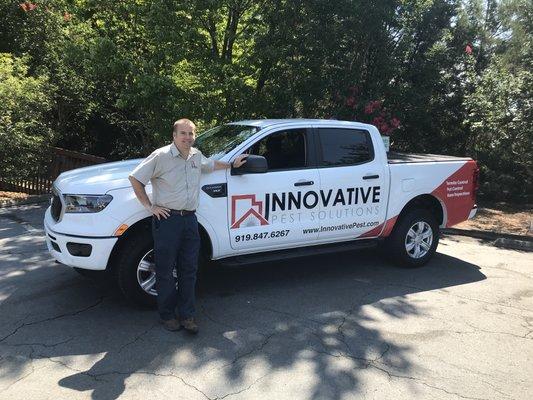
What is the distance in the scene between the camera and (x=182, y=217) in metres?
4.34

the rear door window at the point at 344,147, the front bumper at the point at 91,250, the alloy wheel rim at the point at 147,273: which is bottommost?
the alloy wheel rim at the point at 147,273

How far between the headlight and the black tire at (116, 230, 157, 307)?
403 mm

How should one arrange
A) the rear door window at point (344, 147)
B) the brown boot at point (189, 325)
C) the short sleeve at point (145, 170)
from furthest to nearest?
the rear door window at point (344, 147)
the brown boot at point (189, 325)
the short sleeve at point (145, 170)

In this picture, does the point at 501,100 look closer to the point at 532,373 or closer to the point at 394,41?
the point at 394,41

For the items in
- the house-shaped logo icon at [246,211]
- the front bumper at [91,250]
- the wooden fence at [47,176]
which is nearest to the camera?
the front bumper at [91,250]

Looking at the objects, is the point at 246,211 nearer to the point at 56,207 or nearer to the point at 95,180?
the point at 95,180

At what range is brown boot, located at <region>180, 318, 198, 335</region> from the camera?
14.5 ft

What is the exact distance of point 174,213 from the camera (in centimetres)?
431

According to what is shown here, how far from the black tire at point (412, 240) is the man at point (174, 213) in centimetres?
286

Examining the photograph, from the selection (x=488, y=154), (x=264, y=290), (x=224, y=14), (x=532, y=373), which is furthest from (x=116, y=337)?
(x=488, y=154)

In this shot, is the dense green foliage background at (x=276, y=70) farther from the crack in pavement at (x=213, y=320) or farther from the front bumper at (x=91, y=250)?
the crack in pavement at (x=213, y=320)

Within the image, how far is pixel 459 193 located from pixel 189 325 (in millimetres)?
4095

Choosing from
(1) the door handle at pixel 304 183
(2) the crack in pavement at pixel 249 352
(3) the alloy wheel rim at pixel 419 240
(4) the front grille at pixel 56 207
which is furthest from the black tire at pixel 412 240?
(4) the front grille at pixel 56 207

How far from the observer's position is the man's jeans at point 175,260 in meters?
4.31
